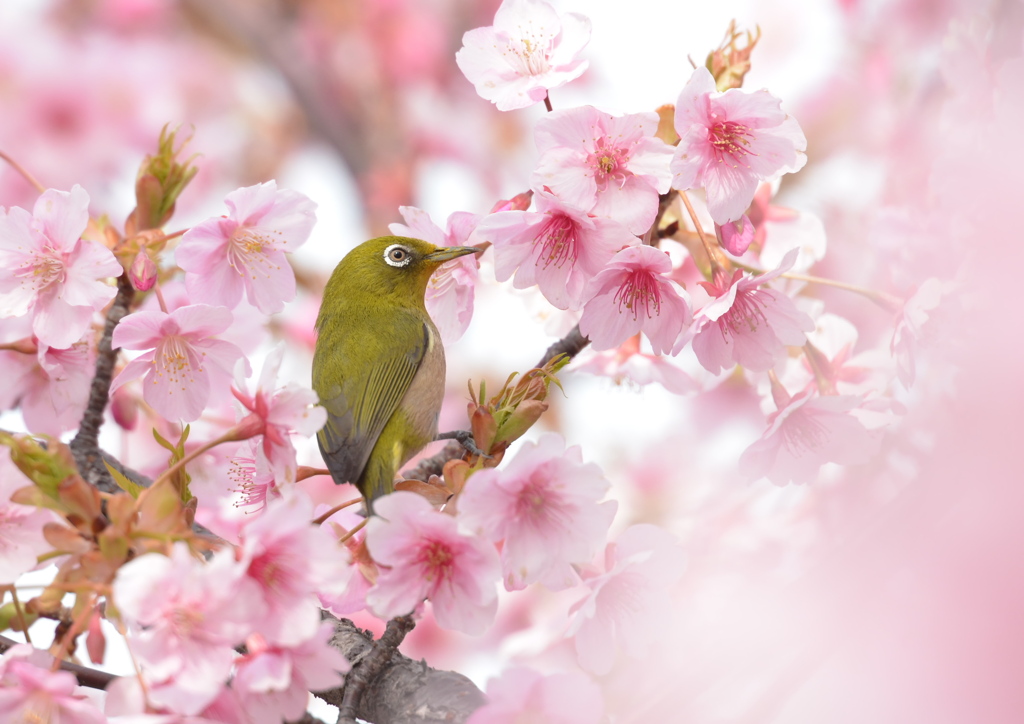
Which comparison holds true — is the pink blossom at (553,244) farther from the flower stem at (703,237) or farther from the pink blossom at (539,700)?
the pink blossom at (539,700)

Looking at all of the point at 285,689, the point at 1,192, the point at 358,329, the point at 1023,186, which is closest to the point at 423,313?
the point at 358,329

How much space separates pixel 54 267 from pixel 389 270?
2.56ft

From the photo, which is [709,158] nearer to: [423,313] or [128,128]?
[423,313]

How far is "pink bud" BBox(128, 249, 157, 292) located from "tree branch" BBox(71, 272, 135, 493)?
213mm

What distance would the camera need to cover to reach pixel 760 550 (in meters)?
3.79

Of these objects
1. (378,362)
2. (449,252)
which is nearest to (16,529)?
(378,362)

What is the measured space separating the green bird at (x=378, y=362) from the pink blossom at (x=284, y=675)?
0.50 m

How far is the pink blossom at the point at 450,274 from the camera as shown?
2.01 metres

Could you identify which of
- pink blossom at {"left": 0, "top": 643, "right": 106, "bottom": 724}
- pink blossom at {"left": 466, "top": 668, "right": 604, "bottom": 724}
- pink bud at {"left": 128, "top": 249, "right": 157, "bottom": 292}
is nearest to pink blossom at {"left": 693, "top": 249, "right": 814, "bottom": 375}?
pink blossom at {"left": 466, "top": 668, "right": 604, "bottom": 724}

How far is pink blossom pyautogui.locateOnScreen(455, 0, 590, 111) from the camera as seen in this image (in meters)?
1.83

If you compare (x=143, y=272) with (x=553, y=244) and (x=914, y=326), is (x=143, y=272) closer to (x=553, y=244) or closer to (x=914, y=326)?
(x=553, y=244)

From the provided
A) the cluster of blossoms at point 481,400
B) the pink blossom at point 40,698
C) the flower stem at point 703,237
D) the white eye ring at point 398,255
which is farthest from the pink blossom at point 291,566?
the white eye ring at point 398,255

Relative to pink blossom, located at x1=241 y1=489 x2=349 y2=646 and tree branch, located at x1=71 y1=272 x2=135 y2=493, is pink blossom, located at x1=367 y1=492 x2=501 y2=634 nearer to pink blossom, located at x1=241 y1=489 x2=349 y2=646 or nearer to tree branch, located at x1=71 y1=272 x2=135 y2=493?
pink blossom, located at x1=241 y1=489 x2=349 y2=646

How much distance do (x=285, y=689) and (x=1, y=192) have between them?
5154 millimetres
